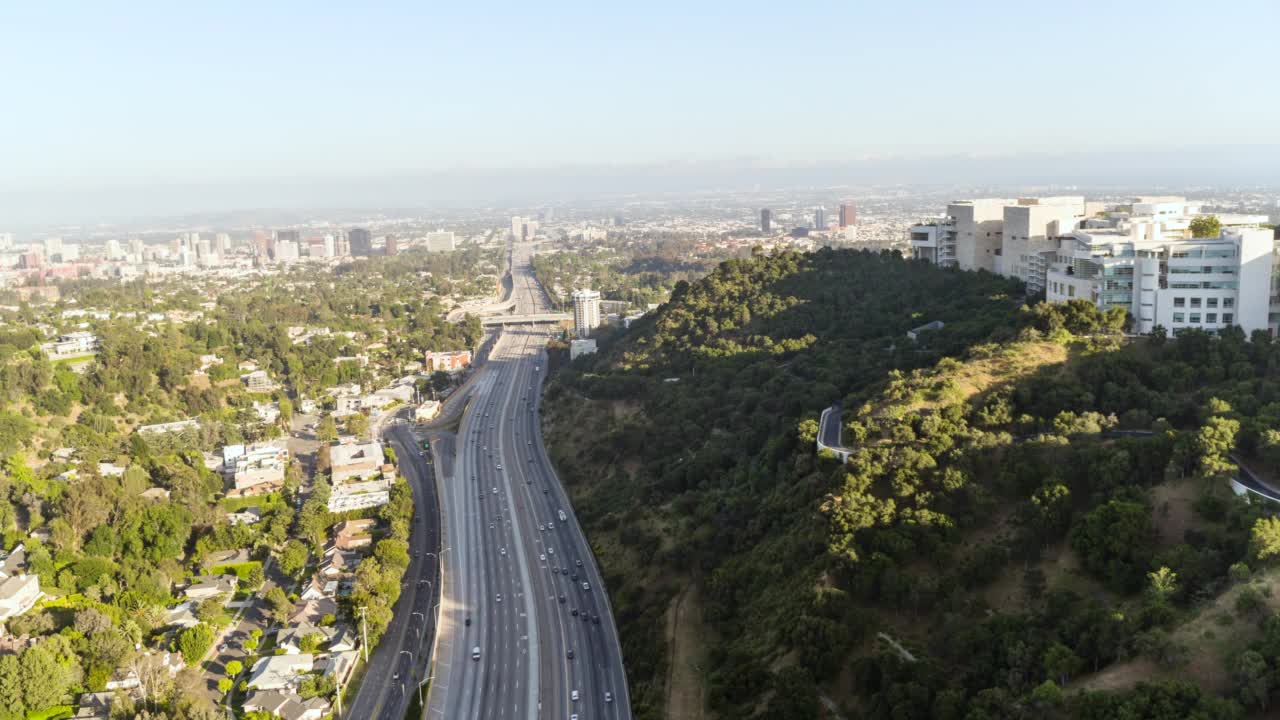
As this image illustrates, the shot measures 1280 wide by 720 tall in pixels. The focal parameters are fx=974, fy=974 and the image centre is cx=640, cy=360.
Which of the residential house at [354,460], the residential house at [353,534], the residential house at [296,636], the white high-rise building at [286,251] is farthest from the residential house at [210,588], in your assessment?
the white high-rise building at [286,251]

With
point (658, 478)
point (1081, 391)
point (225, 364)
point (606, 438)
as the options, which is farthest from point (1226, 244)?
point (225, 364)

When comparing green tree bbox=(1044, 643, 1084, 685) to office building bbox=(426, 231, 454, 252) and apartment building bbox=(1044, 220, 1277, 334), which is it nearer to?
apartment building bbox=(1044, 220, 1277, 334)

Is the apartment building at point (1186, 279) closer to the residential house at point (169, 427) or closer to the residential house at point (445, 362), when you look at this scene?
the residential house at point (169, 427)

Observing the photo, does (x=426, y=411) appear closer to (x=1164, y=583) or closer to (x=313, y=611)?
(x=313, y=611)

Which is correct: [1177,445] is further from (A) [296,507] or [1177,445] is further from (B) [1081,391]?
(A) [296,507]

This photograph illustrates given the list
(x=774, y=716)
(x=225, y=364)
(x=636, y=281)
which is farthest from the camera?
(x=636, y=281)

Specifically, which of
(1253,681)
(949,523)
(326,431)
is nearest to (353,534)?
(326,431)

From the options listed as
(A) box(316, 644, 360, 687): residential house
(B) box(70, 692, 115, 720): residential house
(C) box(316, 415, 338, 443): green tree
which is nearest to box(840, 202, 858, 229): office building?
(C) box(316, 415, 338, 443): green tree
